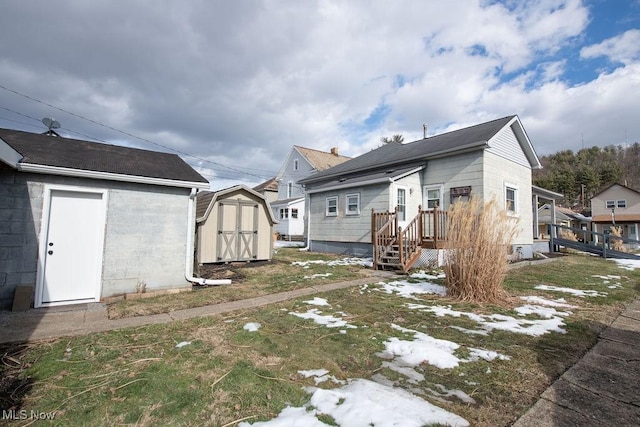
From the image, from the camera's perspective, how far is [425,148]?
14273 millimetres

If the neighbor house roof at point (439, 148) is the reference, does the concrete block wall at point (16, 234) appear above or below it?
below

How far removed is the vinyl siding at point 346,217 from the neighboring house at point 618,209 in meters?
31.8

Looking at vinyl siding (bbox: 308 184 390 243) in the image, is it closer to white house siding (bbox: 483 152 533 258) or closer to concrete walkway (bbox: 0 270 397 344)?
white house siding (bbox: 483 152 533 258)

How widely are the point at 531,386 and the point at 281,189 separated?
92.7ft

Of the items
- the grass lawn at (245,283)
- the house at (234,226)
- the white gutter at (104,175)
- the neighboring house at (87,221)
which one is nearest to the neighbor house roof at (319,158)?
the house at (234,226)

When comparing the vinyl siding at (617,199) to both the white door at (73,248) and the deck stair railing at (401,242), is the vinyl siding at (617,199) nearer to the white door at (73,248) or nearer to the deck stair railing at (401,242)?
the deck stair railing at (401,242)

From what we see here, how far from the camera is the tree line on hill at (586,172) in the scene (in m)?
46.0

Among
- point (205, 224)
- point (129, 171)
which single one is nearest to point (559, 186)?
point (205, 224)

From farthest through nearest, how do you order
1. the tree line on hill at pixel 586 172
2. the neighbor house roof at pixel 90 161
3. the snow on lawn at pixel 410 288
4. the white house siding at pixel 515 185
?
the tree line on hill at pixel 586 172, the white house siding at pixel 515 185, the snow on lawn at pixel 410 288, the neighbor house roof at pixel 90 161

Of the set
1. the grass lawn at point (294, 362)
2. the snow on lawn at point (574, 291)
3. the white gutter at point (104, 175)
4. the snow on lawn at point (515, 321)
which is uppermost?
the white gutter at point (104, 175)

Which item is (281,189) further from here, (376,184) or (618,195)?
(618,195)

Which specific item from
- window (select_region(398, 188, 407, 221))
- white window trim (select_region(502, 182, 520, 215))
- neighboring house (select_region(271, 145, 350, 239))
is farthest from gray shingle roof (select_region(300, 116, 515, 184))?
neighboring house (select_region(271, 145, 350, 239))

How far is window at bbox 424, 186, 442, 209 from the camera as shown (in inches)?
514

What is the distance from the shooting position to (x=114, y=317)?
4.87 metres
